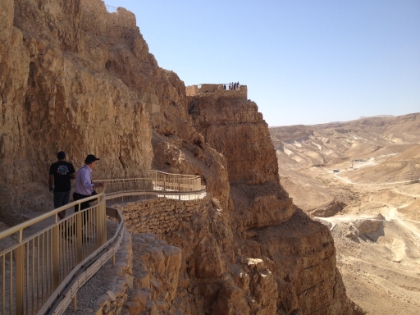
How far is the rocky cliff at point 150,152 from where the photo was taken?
9250mm

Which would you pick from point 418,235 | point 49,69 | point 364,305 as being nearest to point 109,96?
point 49,69

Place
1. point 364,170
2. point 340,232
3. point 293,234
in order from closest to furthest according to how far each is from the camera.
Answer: point 293,234 → point 340,232 → point 364,170

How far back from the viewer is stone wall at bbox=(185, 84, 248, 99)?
→ 3008 cm

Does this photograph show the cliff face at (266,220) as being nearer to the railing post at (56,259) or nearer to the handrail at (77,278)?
the handrail at (77,278)

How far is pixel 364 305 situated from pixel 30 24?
84.6 feet

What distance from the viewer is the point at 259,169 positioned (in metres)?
29.7

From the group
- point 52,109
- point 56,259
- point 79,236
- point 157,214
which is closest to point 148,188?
point 157,214

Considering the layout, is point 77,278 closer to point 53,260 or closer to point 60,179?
point 53,260

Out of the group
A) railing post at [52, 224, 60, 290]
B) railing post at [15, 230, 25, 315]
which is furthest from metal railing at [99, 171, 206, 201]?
railing post at [15, 230, 25, 315]

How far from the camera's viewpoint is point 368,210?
2142 inches

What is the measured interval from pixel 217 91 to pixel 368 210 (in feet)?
114

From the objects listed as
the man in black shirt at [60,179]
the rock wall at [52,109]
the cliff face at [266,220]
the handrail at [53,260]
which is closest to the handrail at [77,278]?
the handrail at [53,260]

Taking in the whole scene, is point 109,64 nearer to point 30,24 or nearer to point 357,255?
point 30,24

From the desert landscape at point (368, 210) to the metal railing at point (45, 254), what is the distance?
24723 millimetres
